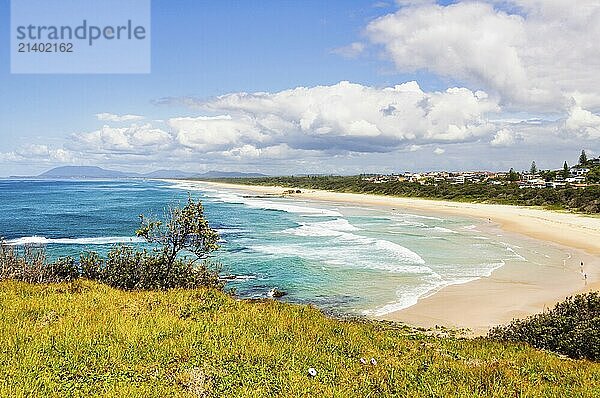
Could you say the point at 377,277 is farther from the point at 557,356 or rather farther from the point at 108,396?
the point at 108,396

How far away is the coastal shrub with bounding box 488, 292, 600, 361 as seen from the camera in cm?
1194

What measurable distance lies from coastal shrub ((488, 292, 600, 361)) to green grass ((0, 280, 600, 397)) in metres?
1.03

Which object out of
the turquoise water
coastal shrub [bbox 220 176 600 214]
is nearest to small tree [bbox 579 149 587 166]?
coastal shrub [bbox 220 176 600 214]

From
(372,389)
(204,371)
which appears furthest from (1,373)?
(372,389)

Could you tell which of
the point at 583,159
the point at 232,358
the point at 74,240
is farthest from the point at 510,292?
the point at 583,159

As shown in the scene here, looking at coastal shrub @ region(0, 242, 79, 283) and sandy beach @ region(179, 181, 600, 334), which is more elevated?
coastal shrub @ region(0, 242, 79, 283)

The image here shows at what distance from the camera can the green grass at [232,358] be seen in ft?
27.5

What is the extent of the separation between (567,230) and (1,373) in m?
47.7

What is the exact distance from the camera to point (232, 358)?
31.8ft

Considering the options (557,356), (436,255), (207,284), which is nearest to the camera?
(557,356)

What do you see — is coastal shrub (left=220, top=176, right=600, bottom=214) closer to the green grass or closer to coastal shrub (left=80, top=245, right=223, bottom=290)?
coastal shrub (left=80, top=245, right=223, bottom=290)

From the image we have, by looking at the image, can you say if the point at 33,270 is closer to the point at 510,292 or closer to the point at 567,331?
the point at 567,331

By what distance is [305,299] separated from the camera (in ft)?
71.7

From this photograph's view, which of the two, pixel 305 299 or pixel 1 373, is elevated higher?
pixel 1 373
